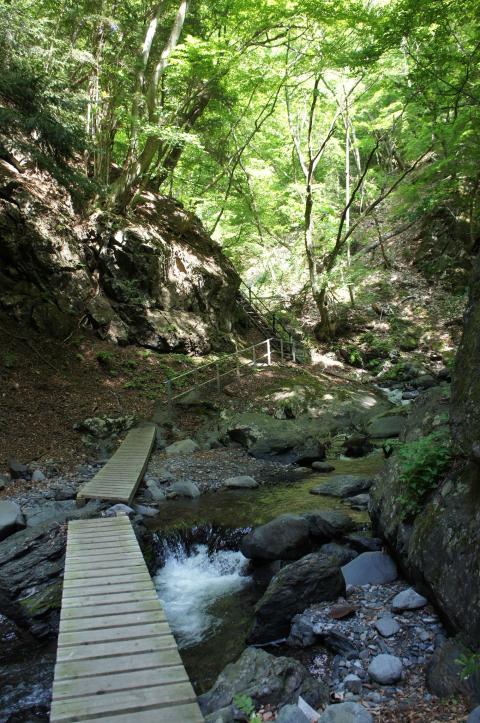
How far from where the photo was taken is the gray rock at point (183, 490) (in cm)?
863

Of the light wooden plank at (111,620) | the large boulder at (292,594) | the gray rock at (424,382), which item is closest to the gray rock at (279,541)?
the large boulder at (292,594)

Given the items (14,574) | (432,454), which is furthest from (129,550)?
(432,454)

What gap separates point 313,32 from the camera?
14.5m

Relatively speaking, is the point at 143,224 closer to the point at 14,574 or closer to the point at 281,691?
→ the point at 14,574

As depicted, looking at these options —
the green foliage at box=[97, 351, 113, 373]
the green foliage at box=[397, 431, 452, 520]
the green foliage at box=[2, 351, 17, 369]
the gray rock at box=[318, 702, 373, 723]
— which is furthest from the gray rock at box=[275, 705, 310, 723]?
the green foliage at box=[97, 351, 113, 373]

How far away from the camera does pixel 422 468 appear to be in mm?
4797

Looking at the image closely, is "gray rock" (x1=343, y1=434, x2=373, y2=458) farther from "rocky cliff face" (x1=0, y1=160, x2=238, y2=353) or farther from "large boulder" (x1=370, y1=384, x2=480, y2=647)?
"rocky cliff face" (x1=0, y1=160, x2=238, y2=353)

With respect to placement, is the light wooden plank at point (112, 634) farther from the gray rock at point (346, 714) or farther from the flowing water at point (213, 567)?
the gray rock at point (346, 714)

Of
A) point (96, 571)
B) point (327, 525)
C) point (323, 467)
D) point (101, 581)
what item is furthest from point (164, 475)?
point (101, 581)

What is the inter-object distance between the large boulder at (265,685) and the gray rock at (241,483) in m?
5.40

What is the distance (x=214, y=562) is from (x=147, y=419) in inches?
229

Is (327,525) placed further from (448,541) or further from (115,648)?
(115,648)

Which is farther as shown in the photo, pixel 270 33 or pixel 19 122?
pixel 270 33

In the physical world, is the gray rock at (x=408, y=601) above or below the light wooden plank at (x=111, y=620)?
below
